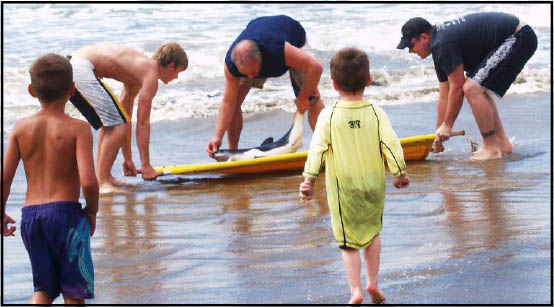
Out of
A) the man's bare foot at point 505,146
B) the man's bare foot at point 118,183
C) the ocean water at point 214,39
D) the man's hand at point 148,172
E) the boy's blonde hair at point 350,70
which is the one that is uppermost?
the boy's blonde hair at point 350,70

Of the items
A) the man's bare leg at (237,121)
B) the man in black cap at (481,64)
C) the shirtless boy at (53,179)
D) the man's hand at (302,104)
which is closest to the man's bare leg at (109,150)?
the man's bare leg at (237,121)

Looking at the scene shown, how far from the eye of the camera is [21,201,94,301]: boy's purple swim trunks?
14.0 feet

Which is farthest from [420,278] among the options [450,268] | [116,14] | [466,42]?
[116,14]

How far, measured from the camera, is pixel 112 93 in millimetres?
7750

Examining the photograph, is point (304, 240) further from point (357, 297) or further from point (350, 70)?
point (350, 70)

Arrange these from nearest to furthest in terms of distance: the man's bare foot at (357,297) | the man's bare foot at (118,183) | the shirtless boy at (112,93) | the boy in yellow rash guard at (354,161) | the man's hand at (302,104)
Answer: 1. the man's bare foot at (357,297)
2. the boy in yellow rash guard at (354,161)
3. the shirtless boy at (112,93)
4. the man's bare foot at (118,183)
5. the man's hand at (302,104)

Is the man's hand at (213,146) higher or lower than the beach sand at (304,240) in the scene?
lower

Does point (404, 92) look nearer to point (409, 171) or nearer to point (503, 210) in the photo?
point (409, 171)

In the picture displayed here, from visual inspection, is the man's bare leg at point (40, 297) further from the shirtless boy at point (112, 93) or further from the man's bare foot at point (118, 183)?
the man's bare foot at point (118, 183)

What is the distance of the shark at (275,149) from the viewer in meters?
8.39

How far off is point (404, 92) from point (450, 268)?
7727 millimetres

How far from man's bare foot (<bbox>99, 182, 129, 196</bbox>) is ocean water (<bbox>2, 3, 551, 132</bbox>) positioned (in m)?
3.64

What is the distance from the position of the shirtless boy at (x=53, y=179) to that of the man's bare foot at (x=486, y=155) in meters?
4.77

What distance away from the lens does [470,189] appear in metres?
7.14
